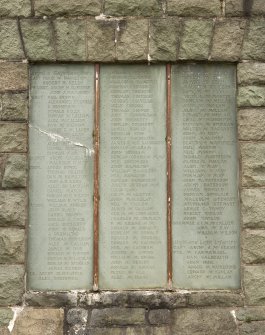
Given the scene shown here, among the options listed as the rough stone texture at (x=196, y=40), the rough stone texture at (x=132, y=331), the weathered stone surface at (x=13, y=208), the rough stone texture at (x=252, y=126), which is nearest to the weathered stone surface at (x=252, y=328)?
the rough stone texture at (x=132, y=331)

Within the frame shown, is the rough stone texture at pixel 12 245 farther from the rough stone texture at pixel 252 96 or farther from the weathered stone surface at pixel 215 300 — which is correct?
the rough stone texture at pixel 252 96

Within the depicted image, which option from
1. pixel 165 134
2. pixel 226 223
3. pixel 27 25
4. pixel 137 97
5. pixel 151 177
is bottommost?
pixel 226 223

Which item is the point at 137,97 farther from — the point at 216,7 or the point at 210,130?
the point at 216,7

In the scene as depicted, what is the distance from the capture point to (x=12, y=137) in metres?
5.19

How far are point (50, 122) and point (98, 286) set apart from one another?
5.13ft

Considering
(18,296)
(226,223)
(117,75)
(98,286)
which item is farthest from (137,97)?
(18,296)

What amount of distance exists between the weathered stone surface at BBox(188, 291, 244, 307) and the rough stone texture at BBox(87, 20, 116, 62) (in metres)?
2.29

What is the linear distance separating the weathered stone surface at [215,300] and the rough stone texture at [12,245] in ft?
5.09

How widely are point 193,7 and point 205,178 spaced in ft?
5.18

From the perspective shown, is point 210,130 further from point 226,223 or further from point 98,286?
point 98,286

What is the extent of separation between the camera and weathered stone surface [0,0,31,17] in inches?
209

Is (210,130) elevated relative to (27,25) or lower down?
lower down

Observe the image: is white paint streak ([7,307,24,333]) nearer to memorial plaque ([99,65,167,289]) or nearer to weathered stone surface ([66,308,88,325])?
weathered stone surface ([66,308,88,325])

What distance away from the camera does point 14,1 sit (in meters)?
5.31
